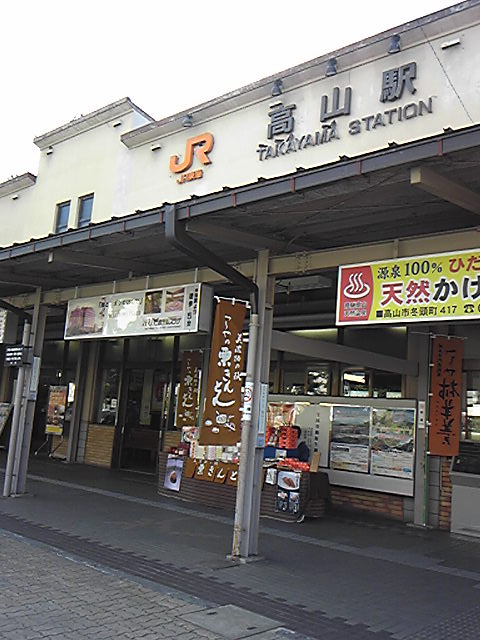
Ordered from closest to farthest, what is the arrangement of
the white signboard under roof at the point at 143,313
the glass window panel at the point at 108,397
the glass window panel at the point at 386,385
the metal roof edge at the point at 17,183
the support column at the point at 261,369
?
the support column at the point at 261,369 < the white signboard under roof at the point at 143,313 < the glass window panel at the point at 386,385 < the metal roof edge at the point at 17,183 < the glass window panel at the point at 108,397

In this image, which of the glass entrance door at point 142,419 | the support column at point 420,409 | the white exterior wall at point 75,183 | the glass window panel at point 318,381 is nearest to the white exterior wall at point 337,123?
the white exterior wall at point 75,183

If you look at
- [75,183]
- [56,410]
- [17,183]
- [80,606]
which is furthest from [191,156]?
[56,410]

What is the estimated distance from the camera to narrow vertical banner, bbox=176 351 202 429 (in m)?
14.1

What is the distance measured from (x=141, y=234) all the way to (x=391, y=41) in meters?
3.94

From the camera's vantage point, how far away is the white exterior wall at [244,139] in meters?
7.36

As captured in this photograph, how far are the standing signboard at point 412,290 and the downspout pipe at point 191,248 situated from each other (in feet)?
4.59

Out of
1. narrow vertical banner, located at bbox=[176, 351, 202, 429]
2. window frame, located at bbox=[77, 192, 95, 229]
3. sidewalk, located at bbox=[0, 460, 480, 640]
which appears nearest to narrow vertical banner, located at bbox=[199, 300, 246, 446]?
sidewalk, located at bbox=[0, 460, 480, 640]

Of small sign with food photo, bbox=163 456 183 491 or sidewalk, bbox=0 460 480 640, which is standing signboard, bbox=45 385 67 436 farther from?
small sign with food photo, bbox=163 456 183 491

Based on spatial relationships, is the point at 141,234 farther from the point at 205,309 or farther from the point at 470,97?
the point at 470,97

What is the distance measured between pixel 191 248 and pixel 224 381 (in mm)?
1798

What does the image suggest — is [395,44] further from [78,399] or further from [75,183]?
[78,399]

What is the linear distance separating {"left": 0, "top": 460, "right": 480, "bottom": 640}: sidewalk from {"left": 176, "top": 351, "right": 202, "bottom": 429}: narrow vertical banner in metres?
2.87

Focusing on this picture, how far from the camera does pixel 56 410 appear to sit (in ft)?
58.5

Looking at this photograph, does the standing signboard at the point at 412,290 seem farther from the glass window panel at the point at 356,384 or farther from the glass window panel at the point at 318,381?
the glass window panel at the point at 318,381
